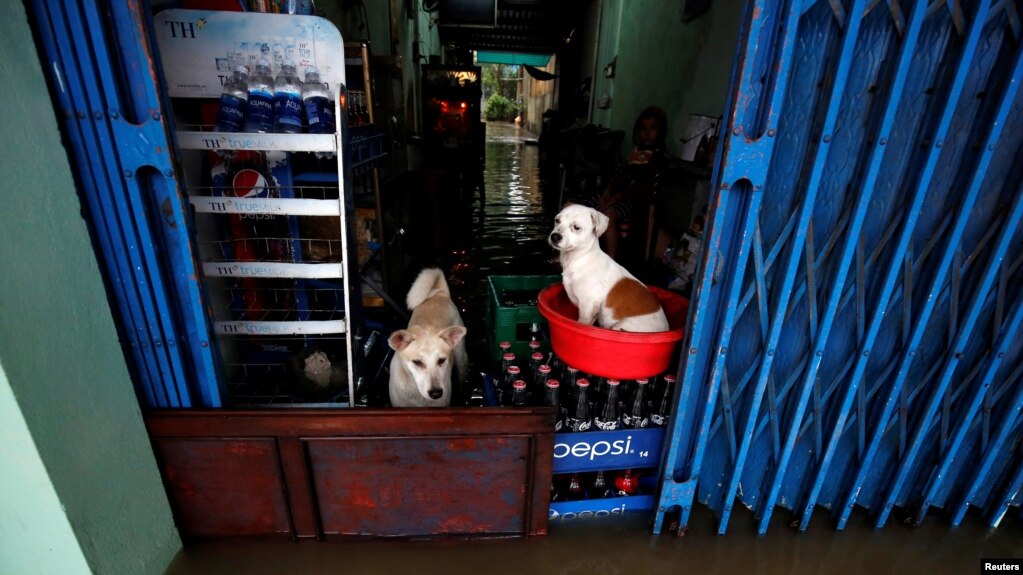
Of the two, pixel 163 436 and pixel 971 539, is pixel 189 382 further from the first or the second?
pixel 971 539

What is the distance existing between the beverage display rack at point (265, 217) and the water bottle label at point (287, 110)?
0.14m

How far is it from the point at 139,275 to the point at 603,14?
1019cm

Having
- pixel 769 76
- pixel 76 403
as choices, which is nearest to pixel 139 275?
pixel 76 403

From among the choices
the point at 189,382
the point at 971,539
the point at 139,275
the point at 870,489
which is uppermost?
the point at 139,275

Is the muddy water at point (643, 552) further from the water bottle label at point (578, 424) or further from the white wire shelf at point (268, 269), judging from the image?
the white wire shelf at point (268, 269)

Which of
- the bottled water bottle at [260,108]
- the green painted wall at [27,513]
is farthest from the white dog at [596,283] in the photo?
the green painted wall at [27,513]

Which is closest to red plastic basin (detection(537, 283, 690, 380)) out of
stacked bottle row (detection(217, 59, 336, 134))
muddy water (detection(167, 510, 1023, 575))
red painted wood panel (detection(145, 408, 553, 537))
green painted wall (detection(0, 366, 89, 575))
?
red painted wood panel (detection(145, 408, 553, 537))

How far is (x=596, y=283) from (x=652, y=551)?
1.36 m

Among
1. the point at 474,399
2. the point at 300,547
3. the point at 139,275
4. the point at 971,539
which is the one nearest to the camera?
the point at 139,275

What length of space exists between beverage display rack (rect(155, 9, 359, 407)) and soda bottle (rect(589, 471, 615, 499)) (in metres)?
1.35

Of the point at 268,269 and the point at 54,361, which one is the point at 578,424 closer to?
the point at 268,269

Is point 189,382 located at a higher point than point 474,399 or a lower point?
higher

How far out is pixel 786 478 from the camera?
2.40 metres

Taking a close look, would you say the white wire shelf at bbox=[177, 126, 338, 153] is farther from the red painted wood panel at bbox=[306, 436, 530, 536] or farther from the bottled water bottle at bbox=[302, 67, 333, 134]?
the red painted wood panel at bbox=[306, 436, 530, 536]
